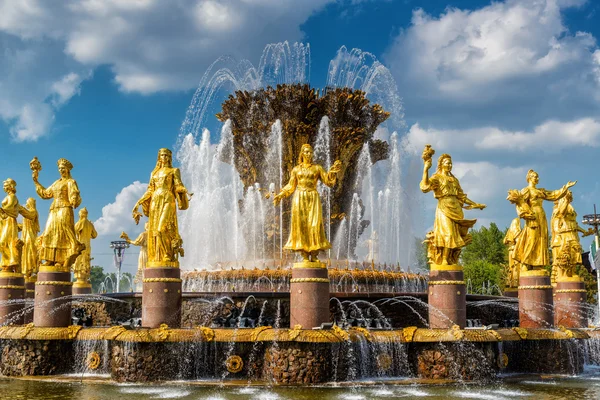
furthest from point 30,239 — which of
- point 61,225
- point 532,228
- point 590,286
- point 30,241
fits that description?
point 590,286

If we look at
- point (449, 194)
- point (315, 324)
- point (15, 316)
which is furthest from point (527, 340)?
point (15, 316)

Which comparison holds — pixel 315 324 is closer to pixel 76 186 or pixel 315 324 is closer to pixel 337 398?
pixel 337 398

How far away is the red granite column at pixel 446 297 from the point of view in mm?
14734

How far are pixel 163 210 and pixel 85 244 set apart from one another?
10106mm

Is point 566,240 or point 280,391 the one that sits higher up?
point 566,240

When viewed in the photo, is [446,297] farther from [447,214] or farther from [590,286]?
[590,286]

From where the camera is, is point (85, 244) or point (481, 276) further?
point (481, 276)

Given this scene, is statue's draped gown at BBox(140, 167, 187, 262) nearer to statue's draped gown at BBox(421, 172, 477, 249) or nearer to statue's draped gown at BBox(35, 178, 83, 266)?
statue's draped gown at BBox(35, 178, 83, 266)

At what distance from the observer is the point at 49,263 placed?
15805mm

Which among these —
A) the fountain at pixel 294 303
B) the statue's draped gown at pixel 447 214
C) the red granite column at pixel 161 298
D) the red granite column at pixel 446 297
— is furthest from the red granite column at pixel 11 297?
the statue's draped gown at pixel 447 214

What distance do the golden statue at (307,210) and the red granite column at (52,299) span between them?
540 cm

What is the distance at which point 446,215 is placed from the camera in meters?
15.4

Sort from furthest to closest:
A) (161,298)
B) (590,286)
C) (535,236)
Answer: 1. (590,286)
2. (535,236)
3. (161,298)

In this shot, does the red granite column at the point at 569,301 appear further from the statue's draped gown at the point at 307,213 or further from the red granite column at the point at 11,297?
the red granite column at the point at 11,297
